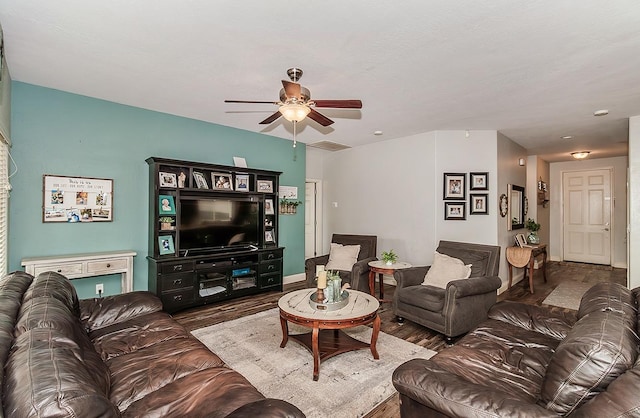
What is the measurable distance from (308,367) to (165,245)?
99.4 inches

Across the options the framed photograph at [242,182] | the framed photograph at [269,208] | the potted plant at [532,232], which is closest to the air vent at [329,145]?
the framed photograph at [269,208]

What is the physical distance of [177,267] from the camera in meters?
4.01

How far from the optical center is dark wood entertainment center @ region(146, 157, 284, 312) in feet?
13.1

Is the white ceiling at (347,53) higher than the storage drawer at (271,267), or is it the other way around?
the white ceiling at (347,53)

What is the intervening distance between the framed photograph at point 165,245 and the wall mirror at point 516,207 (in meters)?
5.28

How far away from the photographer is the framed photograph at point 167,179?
13.4 feet

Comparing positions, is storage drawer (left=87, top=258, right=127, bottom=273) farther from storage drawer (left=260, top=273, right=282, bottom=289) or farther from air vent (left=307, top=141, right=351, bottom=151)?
air vent (left=307, top=141, right=351, bottom=151)

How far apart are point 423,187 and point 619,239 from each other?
18.5 feet

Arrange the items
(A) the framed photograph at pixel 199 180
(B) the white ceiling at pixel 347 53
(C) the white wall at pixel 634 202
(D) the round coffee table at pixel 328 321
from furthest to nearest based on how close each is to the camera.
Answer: (A) the framed photograph at pixel 199 180 < (C) the white wall at pixel 634 202 < (D) the round coffee table at pixel 328 321 < (B) the white ceiling at pixel 347 53

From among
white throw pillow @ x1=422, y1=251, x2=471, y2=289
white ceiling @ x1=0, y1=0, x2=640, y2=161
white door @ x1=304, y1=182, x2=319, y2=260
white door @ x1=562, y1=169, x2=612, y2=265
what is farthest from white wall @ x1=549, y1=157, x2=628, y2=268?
white door @ x1=304, y1=182, x2=319, y2=260

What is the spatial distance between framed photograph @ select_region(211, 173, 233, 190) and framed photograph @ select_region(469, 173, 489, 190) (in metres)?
3.78

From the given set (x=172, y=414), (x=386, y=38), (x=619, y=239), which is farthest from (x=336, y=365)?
(x=619, y=239)

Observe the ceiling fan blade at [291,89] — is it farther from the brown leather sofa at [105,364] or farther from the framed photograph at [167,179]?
the framed photograph at [167,179]

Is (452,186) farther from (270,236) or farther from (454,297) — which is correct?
(270,236)
